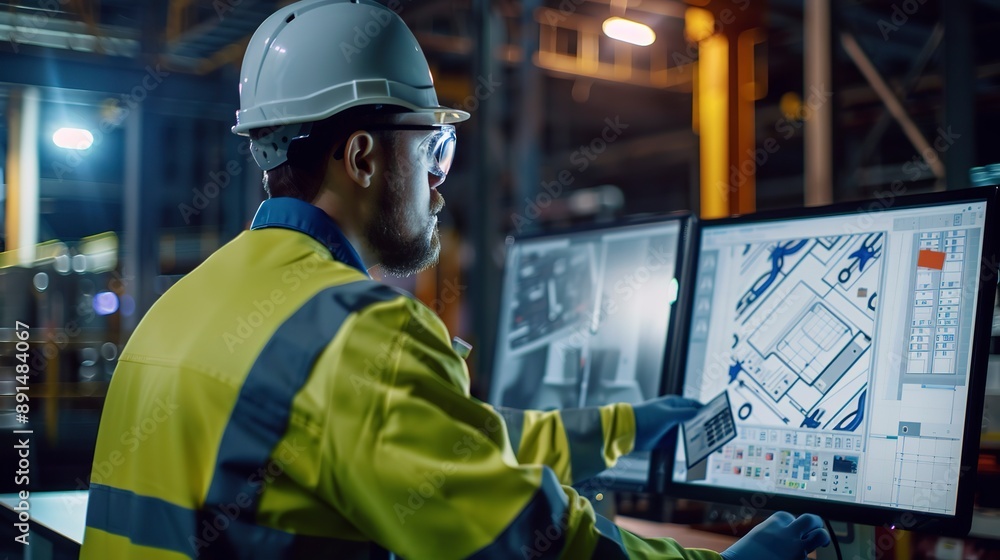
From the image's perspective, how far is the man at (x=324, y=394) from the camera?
105 centimetres

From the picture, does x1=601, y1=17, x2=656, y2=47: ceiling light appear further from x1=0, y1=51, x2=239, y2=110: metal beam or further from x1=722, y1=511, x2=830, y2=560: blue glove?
x1=722, y1=511, x2=830, y2=560: blue glove

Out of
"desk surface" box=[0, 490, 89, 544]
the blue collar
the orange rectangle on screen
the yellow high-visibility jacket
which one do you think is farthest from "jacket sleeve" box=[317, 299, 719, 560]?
"desk surface" box=[0, 490, 89, 544]

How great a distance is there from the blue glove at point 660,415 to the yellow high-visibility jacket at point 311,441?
43 cm

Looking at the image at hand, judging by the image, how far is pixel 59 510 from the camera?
191 cm

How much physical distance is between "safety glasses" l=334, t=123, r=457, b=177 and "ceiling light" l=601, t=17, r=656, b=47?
22.4 feet

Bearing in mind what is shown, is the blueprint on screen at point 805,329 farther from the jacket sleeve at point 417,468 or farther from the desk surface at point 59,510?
the desk surface at point 59,510

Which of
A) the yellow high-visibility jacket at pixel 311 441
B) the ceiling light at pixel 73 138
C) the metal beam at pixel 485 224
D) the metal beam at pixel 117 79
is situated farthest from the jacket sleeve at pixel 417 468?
the metal beam at pixel 485 224

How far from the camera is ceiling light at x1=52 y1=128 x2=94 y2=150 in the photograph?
401 centimetres

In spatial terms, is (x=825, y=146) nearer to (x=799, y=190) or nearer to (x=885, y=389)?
(x=885, y=389)

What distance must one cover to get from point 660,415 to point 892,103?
A: 5001 mm

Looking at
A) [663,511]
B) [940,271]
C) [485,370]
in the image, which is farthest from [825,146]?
[940,271]

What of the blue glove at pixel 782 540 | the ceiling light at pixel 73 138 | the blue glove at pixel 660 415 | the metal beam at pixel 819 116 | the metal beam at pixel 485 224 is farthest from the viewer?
the metal beam at pixel 485 224

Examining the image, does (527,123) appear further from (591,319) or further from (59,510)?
(59,510)

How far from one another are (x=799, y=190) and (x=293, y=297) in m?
14.6
